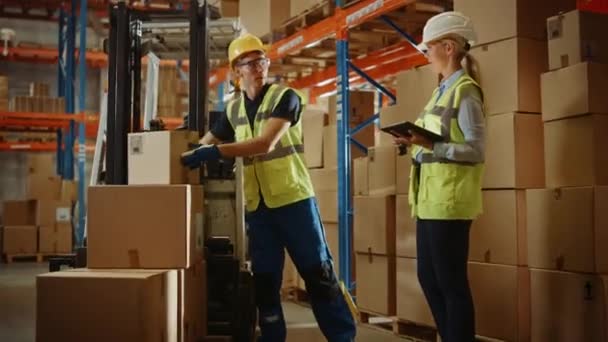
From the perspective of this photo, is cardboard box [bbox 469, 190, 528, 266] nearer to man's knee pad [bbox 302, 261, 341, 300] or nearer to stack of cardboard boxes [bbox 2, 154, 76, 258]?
man's knee pad [bbox 302, 261, 341, 300]

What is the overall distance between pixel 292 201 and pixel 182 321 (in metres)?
0.85

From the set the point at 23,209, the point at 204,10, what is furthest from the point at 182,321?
the point at 23,209

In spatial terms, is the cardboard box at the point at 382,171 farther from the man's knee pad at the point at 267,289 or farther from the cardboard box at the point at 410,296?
the man's knee pad at the point at 267,289

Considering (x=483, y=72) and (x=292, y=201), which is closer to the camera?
(x=292, y=201)

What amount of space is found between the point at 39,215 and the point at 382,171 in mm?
8976

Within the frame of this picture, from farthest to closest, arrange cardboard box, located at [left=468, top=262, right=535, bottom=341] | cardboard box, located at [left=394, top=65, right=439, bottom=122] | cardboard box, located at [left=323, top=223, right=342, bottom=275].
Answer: cardboard box, located at [left=323, top=223, right=342, bottom=275], cardboard box, located at [left=394, top=65, right=439, bottom=122], cardboard box, located at [left=468, top=262, right=535, bottom=341]

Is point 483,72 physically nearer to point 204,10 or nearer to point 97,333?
point 204,10

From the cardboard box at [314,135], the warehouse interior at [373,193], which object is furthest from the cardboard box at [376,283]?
the cardboard box at [314,135]

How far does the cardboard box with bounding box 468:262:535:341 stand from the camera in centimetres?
411

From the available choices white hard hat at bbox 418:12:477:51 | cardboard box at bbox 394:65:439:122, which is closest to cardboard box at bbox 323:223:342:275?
cardboard box at bbox 394:65:439:122

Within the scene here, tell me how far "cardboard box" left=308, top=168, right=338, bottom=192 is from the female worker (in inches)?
112

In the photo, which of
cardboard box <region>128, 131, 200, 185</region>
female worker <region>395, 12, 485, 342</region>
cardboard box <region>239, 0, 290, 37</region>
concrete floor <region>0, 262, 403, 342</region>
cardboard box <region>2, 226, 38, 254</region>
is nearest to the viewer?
female worker <region>395, 12, 485, 342</region>

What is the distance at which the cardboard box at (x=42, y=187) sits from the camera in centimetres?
1252

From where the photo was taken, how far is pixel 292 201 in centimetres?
378
